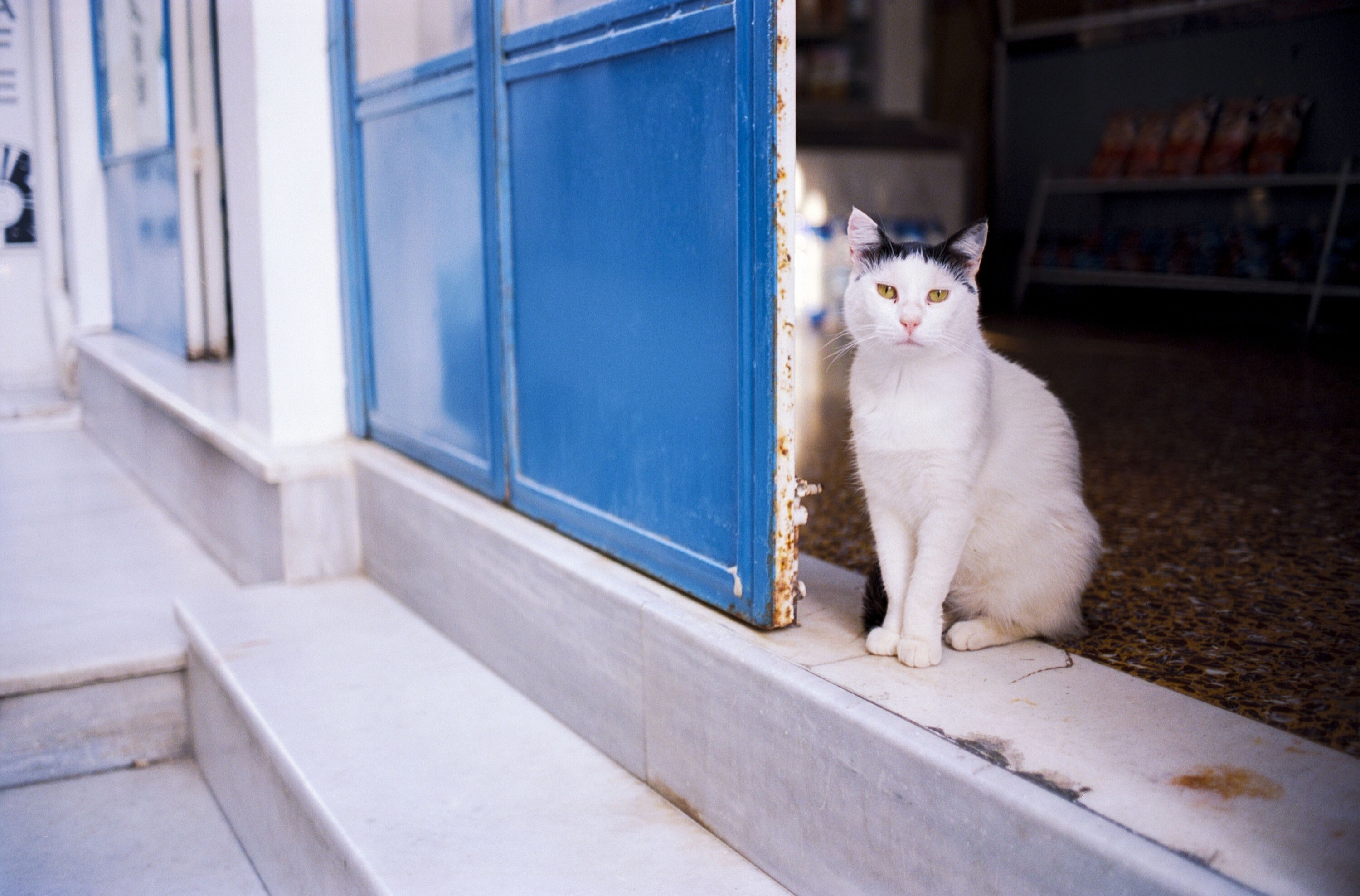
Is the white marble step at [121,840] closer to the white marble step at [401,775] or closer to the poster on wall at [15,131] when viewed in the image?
the white marble step at [401,775]

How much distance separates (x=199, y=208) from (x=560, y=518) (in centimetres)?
295

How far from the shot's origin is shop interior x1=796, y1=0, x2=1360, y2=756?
70.8 inches

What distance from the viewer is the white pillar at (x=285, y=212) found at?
8.65 feet

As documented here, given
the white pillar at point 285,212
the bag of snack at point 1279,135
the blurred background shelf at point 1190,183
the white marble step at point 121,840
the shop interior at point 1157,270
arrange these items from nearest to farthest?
the shop interior at point 1157,270
the white marble step at point 121,840
the white pillar at point 285,212
the blurred background shelf at point 1190,183
the bag of snack at point 1279,135

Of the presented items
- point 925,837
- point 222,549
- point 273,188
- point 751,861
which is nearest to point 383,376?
point 273,188

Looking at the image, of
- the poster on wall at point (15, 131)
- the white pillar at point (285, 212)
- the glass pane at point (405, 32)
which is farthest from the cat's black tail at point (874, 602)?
the poster on wall at point (15, 131)

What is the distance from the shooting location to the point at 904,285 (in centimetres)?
129

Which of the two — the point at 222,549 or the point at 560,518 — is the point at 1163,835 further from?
the point at 222,549

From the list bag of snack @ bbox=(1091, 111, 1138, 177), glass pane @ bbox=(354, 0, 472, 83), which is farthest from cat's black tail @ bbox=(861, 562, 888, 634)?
bag of snack @ bbox=(1091, 111, 1138, 177)

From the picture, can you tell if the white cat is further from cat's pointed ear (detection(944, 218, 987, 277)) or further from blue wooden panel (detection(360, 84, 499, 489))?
blue wooden panel (detection(360, 84, 499, 489))

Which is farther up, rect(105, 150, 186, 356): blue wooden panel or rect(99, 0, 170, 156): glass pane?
rect(99, 0, 170, 156): glass pane

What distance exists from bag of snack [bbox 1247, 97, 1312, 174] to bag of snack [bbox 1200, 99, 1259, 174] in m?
0.05

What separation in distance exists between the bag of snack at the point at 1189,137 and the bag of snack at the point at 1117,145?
0.24 m

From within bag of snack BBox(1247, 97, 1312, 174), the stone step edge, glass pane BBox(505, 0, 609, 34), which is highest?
bag of snack BBox(1247, 97, 1312, 174)
